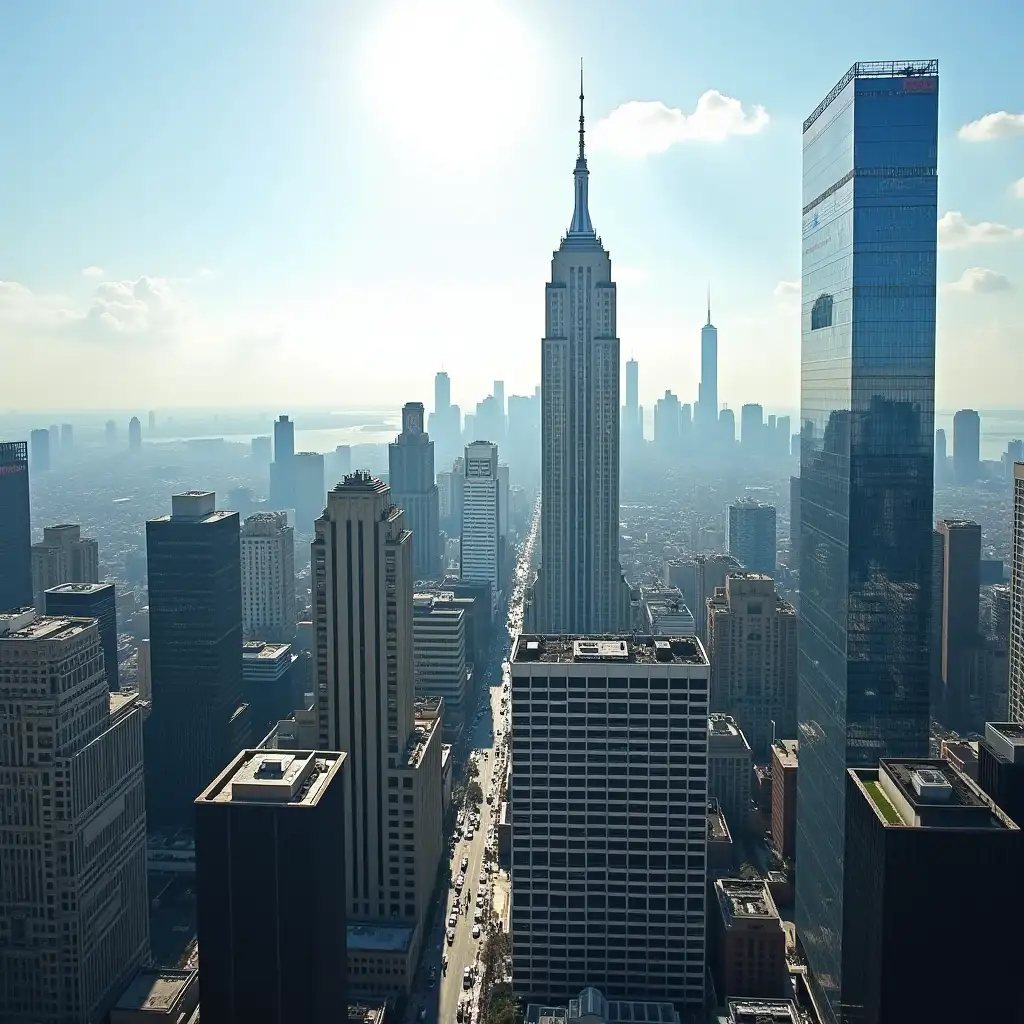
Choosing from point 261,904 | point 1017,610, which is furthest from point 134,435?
point 261,904

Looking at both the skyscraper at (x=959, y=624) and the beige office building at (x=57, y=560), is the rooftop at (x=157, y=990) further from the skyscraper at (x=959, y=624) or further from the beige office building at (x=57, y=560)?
the skyscraper at (x=959, y=624)

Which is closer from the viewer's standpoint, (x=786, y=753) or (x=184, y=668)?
(x=786, y=753)

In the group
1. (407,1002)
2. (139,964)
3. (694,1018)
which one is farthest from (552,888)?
(139,964)

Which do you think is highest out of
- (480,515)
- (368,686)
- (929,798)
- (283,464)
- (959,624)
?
(283,464)

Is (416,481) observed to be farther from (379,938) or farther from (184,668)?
(379,938)

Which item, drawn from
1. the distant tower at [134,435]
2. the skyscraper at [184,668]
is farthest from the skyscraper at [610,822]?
the distant tower at [134,435]

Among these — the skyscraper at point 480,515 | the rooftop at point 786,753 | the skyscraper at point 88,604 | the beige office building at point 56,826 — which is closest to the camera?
the beige office building at point 56,826
